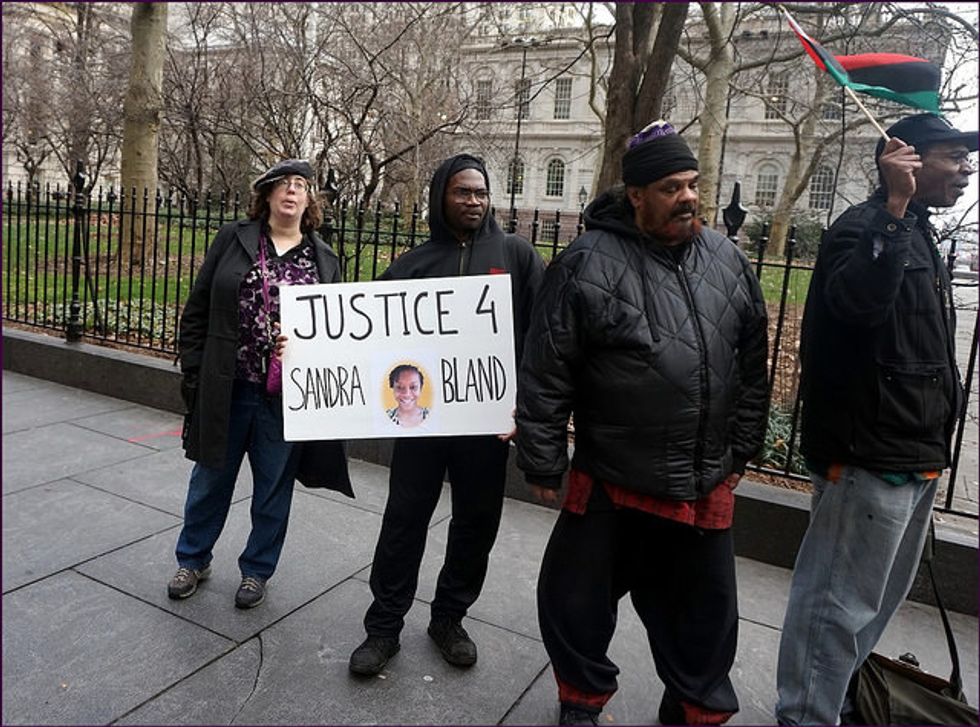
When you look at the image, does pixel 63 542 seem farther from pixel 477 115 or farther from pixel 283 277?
pixel 477 115

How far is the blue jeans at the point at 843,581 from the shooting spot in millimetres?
Result: 2451

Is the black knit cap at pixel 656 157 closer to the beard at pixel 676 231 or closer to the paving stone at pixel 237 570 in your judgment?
the beard at pixel 676 231

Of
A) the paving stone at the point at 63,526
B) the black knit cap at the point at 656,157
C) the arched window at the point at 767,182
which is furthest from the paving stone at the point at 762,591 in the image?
the arched window at the point at 767,182

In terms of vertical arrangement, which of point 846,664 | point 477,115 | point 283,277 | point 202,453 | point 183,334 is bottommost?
point 846,664

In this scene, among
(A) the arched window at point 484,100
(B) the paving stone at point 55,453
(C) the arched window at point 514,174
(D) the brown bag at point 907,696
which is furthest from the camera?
(C) the arched window at point 514,174

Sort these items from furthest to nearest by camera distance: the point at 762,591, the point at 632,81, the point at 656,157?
the point at 632,81 → the point at 762,591 → the point at 656,157

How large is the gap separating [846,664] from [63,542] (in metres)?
3.77

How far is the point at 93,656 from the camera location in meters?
2.98

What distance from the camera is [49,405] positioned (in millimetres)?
6430

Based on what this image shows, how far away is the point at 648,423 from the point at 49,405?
234 inches

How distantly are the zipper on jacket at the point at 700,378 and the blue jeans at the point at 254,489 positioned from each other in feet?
6.33

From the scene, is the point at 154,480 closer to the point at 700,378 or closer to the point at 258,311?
the point at 258,311

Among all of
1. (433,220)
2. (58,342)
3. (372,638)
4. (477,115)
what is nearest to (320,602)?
(372,638)

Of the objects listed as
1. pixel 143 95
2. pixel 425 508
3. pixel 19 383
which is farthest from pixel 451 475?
pixel 143 95
